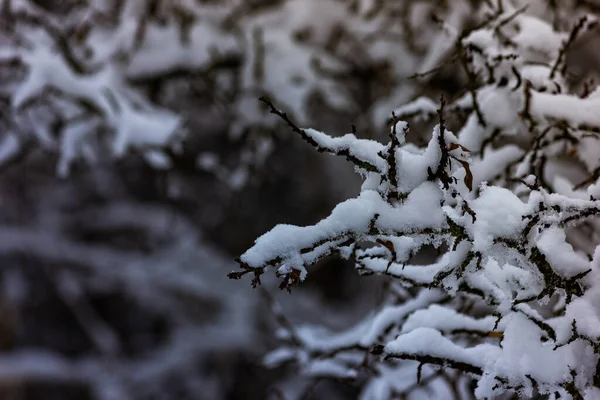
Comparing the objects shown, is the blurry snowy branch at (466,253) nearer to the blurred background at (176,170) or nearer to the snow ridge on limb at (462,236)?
the snow ridge on limb at (462,236)

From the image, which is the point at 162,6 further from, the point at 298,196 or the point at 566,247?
the point at 566,247

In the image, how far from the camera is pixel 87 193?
623 centimetres

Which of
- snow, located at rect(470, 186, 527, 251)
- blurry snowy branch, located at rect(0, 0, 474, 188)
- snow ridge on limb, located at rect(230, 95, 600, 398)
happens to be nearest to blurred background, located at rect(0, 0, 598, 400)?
blurry snowy branch, located at rect(0, 0, 474, 188)

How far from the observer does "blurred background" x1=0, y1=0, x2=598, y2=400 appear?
2822mm

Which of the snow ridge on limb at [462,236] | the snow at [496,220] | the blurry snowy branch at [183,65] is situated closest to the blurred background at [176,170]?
the blurry snowy branch at [183,65]

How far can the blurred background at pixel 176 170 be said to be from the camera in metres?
2.82

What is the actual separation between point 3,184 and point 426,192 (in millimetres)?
5895

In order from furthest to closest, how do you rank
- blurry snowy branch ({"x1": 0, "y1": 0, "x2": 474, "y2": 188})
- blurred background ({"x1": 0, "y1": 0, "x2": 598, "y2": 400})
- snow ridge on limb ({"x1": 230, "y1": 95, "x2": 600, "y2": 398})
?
1. blurred background ({"x1": 0, "y1": 0, "x2": 598, "y2": 400})
2. blurry snowy branch ({"x1": 0, "y1": 0, "x2": 474, "y2": 188})
3. snow ridge on limb ({"x1": 230, "y1": 95, "x2": 600, "y2": 398})

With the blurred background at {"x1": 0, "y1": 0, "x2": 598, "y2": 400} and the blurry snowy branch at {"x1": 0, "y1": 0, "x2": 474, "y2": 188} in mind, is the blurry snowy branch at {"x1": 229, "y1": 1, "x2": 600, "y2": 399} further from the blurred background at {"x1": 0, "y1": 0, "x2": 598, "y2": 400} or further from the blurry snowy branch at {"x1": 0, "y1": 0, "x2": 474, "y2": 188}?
the blurry snowy branch at {"x1": 0, "y1": 0, "x2": 474, "y2": 188}

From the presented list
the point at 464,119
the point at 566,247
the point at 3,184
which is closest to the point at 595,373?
the point at 566,247

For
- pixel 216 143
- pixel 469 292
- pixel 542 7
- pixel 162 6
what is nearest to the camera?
pixel 469 292

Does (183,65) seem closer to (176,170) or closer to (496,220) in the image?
(176,170)

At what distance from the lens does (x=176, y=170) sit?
4375 mm

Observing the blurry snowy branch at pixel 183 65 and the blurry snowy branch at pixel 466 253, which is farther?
the blurry snowy branch at pixel 183 65
